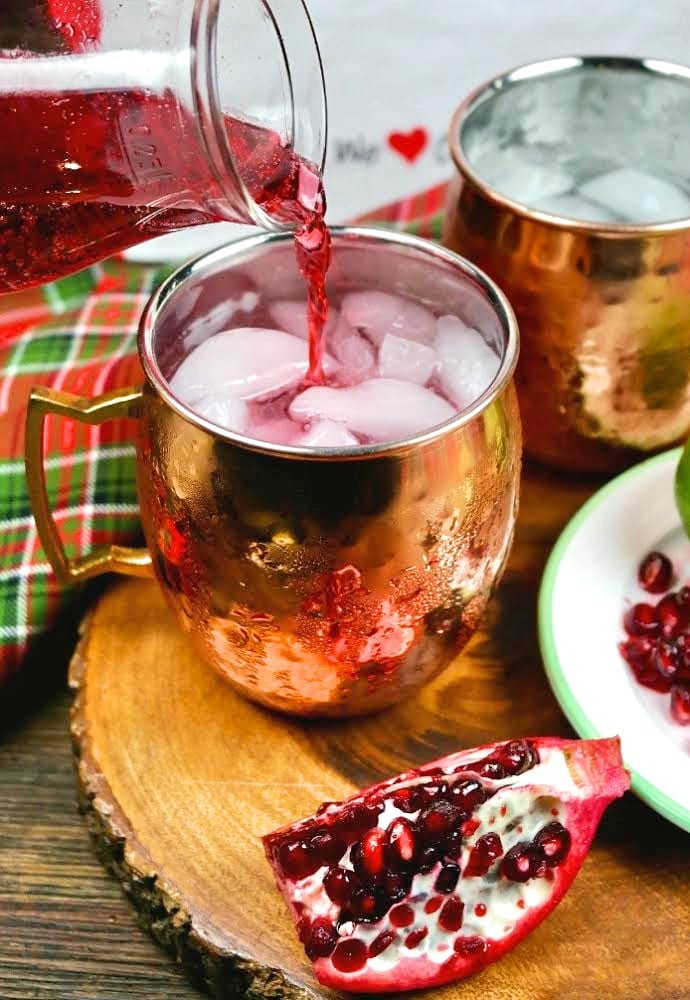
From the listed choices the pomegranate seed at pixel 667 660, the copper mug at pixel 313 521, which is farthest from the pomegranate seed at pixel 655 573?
the copper mug at pixel 313 521

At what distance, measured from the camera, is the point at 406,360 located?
3.88 ft

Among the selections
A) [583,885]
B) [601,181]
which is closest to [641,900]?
[583,885]

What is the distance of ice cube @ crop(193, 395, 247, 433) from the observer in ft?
3.48

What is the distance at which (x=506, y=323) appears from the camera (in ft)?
3.56

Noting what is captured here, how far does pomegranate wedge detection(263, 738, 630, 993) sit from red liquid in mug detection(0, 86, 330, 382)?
502mm

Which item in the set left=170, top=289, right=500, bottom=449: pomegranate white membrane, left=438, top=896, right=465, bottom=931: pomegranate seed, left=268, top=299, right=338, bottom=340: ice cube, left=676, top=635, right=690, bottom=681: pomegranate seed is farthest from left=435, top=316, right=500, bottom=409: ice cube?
left=438, top=896, right=465, bottom=931: pomegranate seed

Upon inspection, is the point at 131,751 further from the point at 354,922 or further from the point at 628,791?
the point at 628,791

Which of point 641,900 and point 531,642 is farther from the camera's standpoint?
point 531,642

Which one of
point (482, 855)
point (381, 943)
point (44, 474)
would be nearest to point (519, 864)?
point (482, 855)

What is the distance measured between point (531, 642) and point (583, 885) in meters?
0.30

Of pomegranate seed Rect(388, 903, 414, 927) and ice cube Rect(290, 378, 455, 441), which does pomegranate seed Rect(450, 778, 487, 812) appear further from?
ice cube Rect(290, 378, 455, 441)

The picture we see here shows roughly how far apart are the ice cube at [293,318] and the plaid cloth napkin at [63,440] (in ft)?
1.10

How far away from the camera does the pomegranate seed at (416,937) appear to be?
96 cm

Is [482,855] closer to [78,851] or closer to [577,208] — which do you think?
[78,851]
